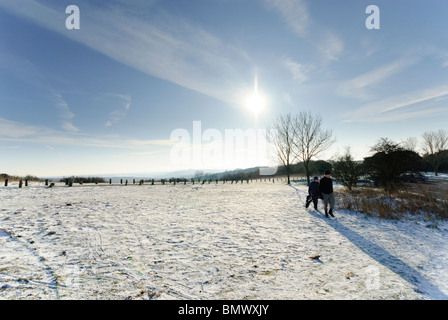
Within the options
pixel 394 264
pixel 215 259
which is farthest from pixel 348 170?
pixel 215 259

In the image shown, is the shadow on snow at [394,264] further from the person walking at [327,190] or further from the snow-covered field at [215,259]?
the person walking at [327,190]

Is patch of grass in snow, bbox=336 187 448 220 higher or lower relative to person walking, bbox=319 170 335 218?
lower

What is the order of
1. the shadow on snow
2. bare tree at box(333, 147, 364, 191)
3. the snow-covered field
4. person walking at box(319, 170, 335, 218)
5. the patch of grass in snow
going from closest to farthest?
the snow-covered field → the shadow on snow → the patch of grass in snow → person walking at box(319, 170, 335, 218) → bare tree at box(333, 147, 364, 191)

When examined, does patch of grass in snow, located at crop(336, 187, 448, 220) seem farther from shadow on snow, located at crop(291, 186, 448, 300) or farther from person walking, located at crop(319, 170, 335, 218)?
shadow on snow, located at crop(291, 186, 448, 300)

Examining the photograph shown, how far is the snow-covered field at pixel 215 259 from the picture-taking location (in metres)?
3.41

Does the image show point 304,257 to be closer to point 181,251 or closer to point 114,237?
point 181,251

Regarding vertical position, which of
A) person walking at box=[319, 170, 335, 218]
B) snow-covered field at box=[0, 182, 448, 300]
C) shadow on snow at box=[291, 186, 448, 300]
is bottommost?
shadow on snow at box=[291, 186, 448, 300]

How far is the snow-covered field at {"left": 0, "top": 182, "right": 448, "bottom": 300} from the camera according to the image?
3.41 metres

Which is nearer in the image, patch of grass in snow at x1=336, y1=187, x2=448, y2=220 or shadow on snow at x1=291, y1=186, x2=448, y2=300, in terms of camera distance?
shadow on snow at x1=291, y1=186, x2=448, y2=300

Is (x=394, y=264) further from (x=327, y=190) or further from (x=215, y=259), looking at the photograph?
(x=327, y=190)

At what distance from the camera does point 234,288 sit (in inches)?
140

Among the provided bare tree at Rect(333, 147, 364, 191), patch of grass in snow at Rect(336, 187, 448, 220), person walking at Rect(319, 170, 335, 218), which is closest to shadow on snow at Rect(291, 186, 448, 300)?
person walking at Rect(319, 170, 335, 218)

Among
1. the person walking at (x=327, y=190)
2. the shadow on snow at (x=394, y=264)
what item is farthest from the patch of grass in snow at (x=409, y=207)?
the shadow on snow at (x=394, y=264)
